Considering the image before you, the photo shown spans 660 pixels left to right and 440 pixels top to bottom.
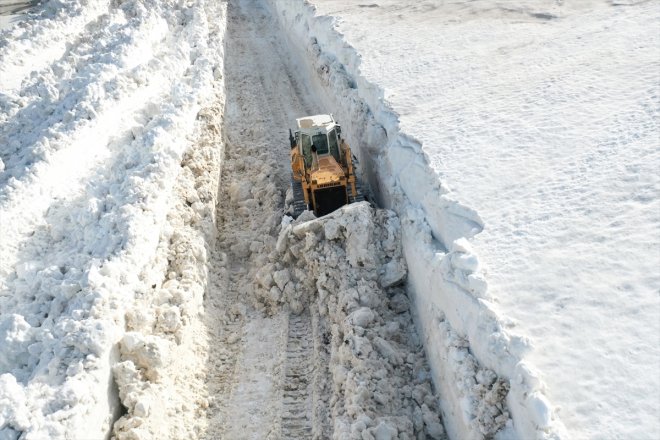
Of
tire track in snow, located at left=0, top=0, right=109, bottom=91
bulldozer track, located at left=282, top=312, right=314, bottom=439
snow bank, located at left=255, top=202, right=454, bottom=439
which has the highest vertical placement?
tire track in snow, located at left=0, top=0, right=109, bottom=91

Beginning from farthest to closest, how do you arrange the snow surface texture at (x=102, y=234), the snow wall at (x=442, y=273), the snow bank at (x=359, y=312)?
the snow bank at (x=359, y=312), the snow surface texture at (x=102, y=234), the snow wall at (x=442, y=273)

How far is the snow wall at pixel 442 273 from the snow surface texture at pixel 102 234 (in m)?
3.12

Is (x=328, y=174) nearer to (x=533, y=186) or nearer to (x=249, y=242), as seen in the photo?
(x=249, y=242)

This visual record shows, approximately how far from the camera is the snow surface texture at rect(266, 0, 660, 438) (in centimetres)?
602

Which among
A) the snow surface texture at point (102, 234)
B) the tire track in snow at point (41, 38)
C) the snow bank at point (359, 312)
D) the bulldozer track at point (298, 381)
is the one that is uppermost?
the tire track in snow at point (41, 38)

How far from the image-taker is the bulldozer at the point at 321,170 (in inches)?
425

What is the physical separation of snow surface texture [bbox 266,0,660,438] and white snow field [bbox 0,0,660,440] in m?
0.04

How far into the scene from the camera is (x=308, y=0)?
794 inches

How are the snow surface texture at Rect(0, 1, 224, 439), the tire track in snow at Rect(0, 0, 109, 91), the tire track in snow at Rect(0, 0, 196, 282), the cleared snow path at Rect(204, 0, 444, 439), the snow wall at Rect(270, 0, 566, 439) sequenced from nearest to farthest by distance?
the snow wall at Rect(270, 0, 566, 439) → the snow surface texture at Rect(0, 1, 224, 439) → the cleared snow path at Rect(204, 0, 444, 439) → the tire track in snow at Rect(0, 0, 196, 282) → the tire track in snow at Rect(0, 0, 109, 91)

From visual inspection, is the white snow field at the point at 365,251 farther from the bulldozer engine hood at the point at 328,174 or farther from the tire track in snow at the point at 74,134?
the bulldozer engine hood at the point at 328,174

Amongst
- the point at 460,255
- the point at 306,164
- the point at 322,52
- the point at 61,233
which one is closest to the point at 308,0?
the point at 322,52

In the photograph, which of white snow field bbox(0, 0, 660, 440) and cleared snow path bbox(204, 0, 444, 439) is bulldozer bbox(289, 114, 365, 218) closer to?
white snow field bbox(0, 0, 660, 440)

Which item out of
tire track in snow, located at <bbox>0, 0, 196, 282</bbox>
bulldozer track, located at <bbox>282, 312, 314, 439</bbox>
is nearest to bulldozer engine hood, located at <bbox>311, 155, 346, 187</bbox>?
bulldozer track, located at <bbox>282, 312, 314, 439</bbox>

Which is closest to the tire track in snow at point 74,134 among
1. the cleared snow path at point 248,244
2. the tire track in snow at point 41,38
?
the cleared snow path at point 248,244
